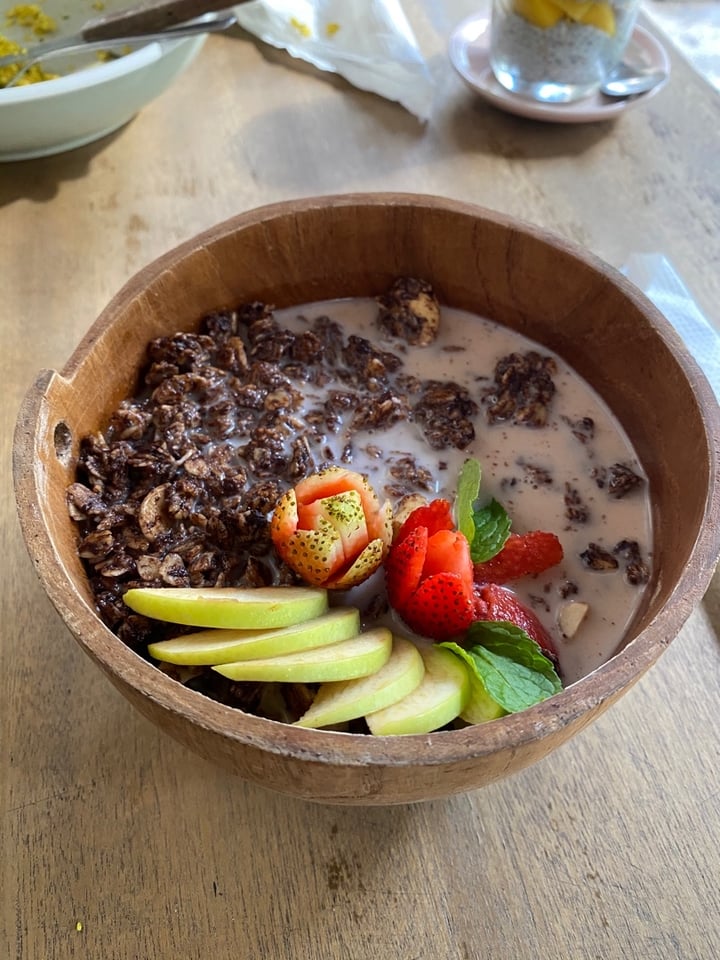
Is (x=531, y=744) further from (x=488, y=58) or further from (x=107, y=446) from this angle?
(x=488, y=58)

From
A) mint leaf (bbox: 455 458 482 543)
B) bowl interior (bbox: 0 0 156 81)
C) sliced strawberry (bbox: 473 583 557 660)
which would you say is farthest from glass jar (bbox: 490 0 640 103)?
sliced strawberry (bbox: 473 583 557 660)

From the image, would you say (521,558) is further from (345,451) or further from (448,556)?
(345,451)

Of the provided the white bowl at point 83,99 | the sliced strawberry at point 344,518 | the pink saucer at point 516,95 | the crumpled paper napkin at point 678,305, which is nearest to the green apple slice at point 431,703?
the sliced strawberry at point 344,518

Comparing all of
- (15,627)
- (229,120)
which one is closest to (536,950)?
(15,627)

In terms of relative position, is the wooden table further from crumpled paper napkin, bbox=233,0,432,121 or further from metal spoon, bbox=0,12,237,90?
crumpled paper napkin, bbox=233,0,432,121

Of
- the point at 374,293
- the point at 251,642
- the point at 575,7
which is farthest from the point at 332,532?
the point at 575,7

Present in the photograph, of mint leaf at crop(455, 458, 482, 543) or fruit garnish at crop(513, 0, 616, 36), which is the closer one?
mint leaf at crop(455, 458, 482, 543)
